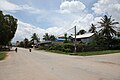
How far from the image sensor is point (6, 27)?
8350 cm

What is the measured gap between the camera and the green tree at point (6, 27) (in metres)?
80.9

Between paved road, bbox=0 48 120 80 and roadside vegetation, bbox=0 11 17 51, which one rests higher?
roadside vegetation, bbox=0 11 17 51

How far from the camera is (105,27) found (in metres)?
Answer: 72.8

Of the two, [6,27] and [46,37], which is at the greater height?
[6,27]

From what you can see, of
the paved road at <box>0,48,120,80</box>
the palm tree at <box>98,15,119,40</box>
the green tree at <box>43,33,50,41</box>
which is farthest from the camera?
the green tree at <box>43,33,50,41</box>

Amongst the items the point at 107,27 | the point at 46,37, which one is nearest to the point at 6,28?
the point at 107,27

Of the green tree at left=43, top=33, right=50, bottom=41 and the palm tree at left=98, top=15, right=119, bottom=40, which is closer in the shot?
the palm tree at left=98, top=15, right=119, bottom=40

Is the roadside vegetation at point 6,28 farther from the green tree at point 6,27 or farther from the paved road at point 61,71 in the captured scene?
the paved road at point 61,71

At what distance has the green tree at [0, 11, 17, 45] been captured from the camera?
8088 centimetres

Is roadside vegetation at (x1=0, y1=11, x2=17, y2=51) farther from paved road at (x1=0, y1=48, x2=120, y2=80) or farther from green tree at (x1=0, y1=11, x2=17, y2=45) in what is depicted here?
paved road at (x1=0, y1=48, x2=120, y2=80)

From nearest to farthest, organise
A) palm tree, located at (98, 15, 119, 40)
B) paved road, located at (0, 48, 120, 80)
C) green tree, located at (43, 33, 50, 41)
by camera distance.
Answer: paved road, located at (0, 48, 120, 80) → palm tree, located at (98, 15, 119, 40) → green tree, located at (43, 33, 50, 41)

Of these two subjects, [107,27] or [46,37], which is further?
[46,37]

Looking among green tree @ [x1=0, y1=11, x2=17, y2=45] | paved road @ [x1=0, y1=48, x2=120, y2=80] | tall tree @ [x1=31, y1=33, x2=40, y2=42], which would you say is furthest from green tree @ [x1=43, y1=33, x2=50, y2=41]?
paved road @ [x1=0, y1=48, x2=120, y2=80]

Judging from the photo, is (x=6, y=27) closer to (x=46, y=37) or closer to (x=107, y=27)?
(x=107, y=27)
